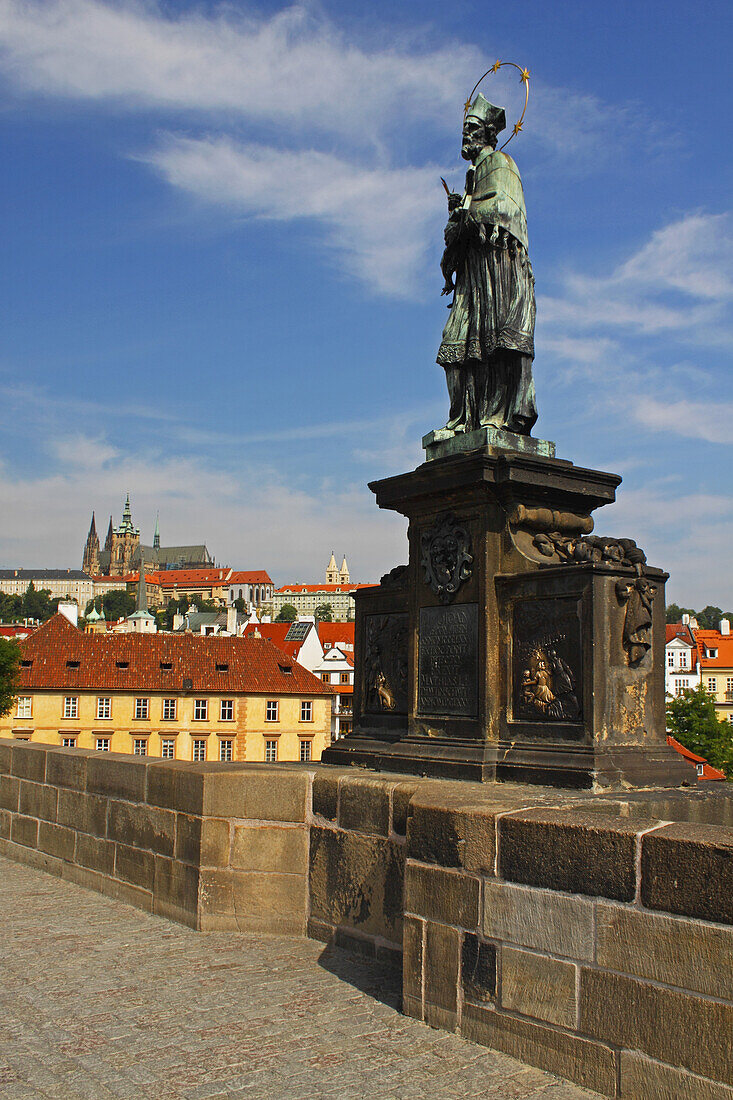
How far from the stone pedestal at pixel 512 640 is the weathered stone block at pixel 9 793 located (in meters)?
3.08

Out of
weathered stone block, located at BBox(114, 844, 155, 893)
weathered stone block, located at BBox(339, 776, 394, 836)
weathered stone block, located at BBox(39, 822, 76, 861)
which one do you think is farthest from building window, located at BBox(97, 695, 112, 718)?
weathered stone block, located at BBox(339, 776, 394, 836)

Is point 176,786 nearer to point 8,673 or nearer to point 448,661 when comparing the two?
point 448,661

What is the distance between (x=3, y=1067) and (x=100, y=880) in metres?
3.39

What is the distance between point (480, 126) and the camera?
684cm

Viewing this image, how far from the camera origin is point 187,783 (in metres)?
5.91

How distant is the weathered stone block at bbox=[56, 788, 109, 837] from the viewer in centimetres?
701

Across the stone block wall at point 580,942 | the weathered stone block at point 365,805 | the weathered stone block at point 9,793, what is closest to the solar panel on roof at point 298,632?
the weathered stone block at point 9,793

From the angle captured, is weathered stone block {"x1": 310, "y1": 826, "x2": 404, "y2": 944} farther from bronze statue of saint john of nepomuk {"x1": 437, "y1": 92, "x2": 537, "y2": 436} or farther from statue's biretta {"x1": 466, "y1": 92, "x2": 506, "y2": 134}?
statue's biretta {"x1": 466, "y1": 92, "x2": 506, "y2": 134}

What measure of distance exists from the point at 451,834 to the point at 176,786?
8.53 ft

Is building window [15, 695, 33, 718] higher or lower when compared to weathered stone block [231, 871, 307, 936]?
lower

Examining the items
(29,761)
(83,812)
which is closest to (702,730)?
(29,761)

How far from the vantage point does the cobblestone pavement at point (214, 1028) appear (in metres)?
3.39

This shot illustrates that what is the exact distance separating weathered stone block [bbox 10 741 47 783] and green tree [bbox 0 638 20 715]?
33.9 metres

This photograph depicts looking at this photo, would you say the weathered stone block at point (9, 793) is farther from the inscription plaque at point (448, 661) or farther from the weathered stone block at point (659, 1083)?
the weathered stone block at point (659, 1083)
